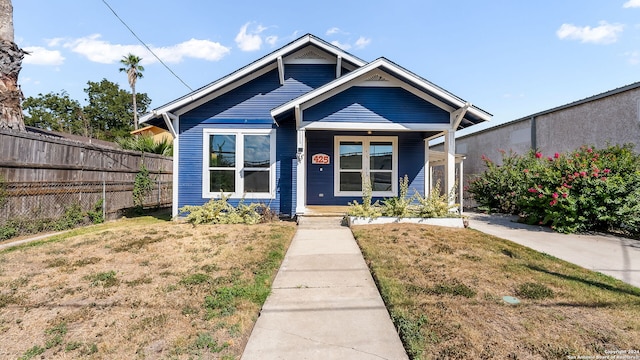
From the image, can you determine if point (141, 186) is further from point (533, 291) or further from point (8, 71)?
point (533, 291)

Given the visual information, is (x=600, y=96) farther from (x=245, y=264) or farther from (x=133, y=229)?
(x=133, y=229)

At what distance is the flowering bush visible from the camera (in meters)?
6.90

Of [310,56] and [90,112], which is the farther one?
[90,112]

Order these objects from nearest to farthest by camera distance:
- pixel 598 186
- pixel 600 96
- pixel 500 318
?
pixel 500 318, pixel 598 186, pixel 600 96

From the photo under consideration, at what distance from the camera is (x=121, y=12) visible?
42.8ft

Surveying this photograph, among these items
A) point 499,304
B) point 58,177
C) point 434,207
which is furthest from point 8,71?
point 499,304

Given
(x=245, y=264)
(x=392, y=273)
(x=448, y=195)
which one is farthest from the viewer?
(x=448, y=195)

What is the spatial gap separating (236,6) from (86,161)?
885 cm

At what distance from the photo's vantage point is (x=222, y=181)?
9203mm

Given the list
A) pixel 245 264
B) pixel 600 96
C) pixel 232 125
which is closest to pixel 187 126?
pixel 232 125

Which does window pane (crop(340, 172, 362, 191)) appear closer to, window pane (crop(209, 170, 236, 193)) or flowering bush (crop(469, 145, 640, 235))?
window pane (crop(209, 170, 236, 193))

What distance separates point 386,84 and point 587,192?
220 inches

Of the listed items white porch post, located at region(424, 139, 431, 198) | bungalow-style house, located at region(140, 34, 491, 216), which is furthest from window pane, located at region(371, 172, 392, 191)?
white porch post, located at region(424, 139, 431, 198)

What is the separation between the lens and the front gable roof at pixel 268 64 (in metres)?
8.65
